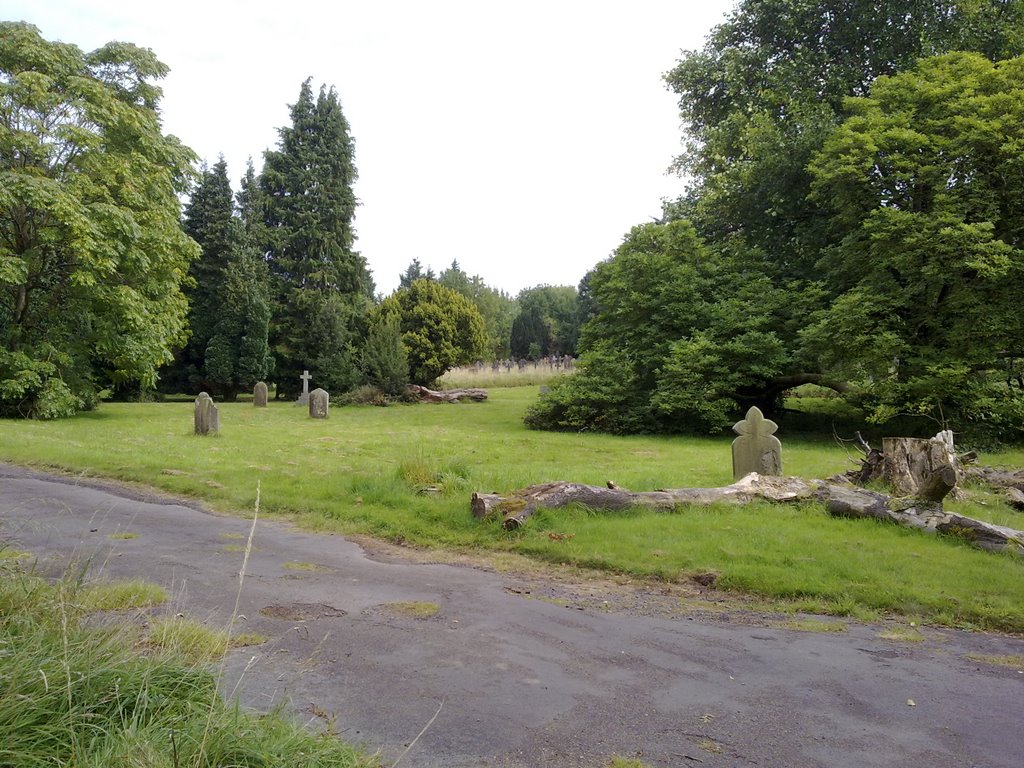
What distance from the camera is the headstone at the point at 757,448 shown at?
11336 mm

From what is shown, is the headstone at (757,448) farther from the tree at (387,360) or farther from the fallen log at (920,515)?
the tree at (387,360)

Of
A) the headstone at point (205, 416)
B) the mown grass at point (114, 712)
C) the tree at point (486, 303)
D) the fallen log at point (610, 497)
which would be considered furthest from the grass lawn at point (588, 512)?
the tree at point (486, 303)

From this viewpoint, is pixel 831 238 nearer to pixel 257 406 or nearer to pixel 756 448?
pixel 756 448

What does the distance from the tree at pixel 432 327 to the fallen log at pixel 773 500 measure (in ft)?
94.3

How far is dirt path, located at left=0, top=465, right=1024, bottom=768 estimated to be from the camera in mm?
Result: 3297

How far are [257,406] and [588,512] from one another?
1043 inches

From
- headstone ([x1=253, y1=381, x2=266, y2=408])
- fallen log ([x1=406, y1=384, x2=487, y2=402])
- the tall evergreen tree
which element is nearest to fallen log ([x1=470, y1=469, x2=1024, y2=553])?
headstone ([x1=253, y1=381, x2=266, y2=408])

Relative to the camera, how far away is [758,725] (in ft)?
11.6

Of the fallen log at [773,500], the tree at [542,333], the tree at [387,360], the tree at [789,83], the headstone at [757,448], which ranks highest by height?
the tree at [789,83]

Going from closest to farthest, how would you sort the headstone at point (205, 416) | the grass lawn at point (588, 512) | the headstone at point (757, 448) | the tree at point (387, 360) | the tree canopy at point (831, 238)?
the grass lawn at point (588, 512) → the headstone at point (757, 448) → the tree canopy at point (831, 238) → the headstone at point (205, 416) → the tree at point (387, 360)

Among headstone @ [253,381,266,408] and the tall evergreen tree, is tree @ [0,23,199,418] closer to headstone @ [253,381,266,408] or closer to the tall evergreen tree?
headstone @ [253,381,266,408]

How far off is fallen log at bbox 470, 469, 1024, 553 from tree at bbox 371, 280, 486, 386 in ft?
94.3

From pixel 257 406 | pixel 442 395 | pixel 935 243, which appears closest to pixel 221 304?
pixel 257 406

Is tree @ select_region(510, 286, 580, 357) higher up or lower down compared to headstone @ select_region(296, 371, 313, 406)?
higher up
